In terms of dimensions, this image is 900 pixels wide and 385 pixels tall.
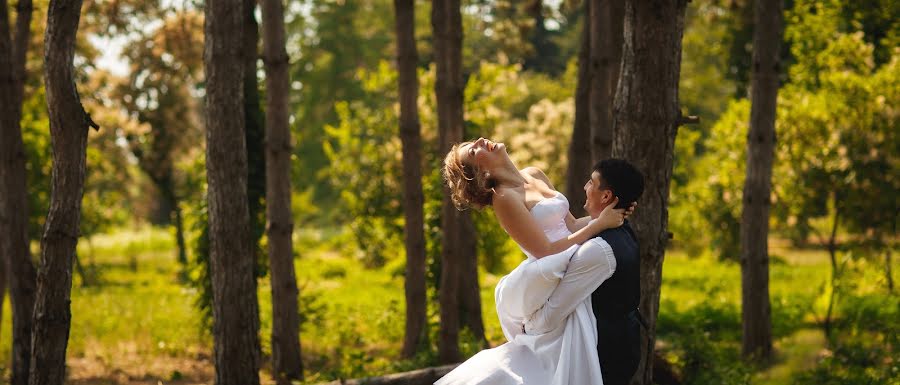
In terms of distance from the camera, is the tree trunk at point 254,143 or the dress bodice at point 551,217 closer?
the dress bodice at point 551,217

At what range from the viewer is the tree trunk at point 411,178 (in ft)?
41.3

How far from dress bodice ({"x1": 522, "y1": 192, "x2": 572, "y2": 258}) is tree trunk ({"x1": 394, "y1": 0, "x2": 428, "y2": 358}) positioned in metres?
6.73

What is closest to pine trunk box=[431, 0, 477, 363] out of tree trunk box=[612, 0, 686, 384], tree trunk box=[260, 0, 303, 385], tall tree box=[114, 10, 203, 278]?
tree trunk box=[260, 0, 303, 385]

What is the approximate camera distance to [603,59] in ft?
37.9

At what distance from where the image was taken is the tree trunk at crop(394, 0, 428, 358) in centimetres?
1260

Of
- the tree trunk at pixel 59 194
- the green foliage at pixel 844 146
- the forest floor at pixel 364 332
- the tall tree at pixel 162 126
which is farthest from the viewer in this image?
the tall tree at pixel 162 126

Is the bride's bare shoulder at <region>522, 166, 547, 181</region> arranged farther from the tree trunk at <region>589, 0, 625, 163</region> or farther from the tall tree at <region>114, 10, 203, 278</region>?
the tall tree at <region>114, 10, 203, 278</region>

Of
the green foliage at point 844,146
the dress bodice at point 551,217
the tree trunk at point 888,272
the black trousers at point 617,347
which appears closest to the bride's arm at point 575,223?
the dress bodice at point 551,217

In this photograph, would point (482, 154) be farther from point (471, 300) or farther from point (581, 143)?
point (471, 300)

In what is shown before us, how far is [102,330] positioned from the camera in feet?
59.1

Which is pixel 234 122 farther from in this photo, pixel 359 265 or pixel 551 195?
pixel 359 265

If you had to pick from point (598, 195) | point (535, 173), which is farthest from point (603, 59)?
point (598, 195)

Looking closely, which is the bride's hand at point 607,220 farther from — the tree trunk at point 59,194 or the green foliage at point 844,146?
the green foliage at point 844,146

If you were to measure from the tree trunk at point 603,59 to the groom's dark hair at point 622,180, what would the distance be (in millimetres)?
5158
